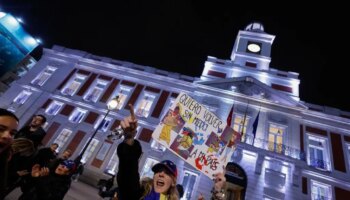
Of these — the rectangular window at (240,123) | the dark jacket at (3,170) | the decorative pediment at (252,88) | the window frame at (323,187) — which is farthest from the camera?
the decorative pediment at (252,88)

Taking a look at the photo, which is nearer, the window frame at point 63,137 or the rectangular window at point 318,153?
the rectangular window at point 318,153

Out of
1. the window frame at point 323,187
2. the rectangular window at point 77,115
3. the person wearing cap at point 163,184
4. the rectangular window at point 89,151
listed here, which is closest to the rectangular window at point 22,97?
the rectangular window at point 77,115

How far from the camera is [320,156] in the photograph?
54.0ft

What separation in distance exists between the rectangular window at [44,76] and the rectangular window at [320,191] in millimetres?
27853

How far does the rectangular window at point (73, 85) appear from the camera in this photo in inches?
885

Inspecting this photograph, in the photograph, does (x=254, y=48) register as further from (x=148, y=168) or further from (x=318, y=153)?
(x=148, y=168)

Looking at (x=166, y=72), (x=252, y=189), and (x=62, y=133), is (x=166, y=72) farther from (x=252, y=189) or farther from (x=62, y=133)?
(x=252, y=189)

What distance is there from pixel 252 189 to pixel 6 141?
15.3 meters

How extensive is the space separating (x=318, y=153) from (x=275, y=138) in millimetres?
3557

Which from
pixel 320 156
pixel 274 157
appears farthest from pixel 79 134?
pixel 320 156

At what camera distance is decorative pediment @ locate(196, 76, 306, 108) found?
18328 mm

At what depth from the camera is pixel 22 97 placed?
A: 2198 cm

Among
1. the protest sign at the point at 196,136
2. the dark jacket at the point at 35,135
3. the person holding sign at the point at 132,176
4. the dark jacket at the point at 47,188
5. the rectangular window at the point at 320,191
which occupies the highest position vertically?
the rectangular window at the point at 320,191

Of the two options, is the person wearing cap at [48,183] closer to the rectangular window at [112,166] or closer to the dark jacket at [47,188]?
the dark jacket at [47,188]
